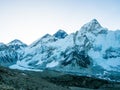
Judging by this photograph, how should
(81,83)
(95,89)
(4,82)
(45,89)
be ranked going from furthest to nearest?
(81,83) < (95,89) < (45,89) < (4,82)

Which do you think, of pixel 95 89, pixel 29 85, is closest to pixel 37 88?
pixel 29 85

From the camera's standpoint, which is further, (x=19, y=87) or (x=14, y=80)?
(x=14, y=80)

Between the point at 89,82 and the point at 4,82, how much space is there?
52933 millimetres

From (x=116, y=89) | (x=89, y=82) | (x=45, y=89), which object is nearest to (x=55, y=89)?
(x=45, y=89)

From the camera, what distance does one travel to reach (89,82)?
8819cm

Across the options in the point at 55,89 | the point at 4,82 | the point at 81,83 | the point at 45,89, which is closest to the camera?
the point at 4,82

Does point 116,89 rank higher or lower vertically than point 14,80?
lower

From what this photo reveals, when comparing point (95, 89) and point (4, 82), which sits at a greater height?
point (4, 82)

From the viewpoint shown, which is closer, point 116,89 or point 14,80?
point 14,80

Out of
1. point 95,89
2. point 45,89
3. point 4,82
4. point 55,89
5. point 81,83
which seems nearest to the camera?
point 4,82

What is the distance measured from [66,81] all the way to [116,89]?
15.4 m

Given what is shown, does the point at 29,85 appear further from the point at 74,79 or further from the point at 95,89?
the point at 74,79

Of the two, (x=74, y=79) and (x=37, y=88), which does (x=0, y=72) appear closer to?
(x=37, y=88)

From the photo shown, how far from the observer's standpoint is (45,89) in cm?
4312
